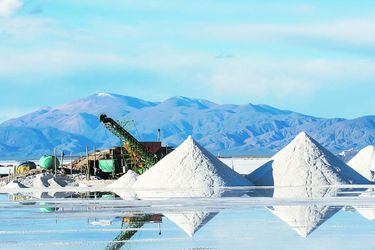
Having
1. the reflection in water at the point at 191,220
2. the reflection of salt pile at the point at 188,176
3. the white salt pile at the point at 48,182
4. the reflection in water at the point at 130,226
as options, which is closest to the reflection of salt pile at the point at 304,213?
the reflection in water at the point at 191,220

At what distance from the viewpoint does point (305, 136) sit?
118 feet

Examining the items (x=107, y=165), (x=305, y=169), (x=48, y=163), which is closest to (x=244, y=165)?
(x=48, y=163)

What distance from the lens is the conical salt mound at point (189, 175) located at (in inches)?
1243

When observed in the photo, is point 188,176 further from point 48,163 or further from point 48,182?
point 48,163

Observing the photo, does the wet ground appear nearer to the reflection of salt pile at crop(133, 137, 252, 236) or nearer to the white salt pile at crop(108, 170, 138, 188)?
the reflection of salt pile at crop(133, 137, 252, 236)

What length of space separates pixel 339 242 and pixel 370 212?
644cm

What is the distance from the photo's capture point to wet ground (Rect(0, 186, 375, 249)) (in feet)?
48.5

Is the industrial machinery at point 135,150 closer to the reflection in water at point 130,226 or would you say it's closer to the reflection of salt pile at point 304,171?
the reflection of salt pile at point 304,171

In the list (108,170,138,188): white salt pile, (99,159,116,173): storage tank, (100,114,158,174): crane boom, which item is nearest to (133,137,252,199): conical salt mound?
(108,170,138,188): white salt pile

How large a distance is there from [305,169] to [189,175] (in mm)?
4758

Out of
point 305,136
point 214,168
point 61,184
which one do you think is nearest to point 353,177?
point 305,136

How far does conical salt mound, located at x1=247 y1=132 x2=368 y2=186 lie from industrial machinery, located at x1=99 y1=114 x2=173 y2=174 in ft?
27.2

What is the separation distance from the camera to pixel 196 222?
18.3 metres

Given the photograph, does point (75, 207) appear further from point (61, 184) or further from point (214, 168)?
point (61, 184)
